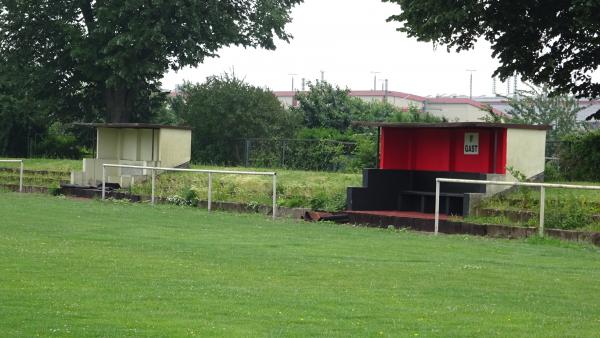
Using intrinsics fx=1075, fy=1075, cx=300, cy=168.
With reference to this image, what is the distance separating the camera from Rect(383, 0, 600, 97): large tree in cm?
1861

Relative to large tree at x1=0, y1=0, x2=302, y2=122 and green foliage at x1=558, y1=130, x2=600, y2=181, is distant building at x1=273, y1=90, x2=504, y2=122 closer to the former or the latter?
large tree at x1=0, y1=0, x2=302, y2=122

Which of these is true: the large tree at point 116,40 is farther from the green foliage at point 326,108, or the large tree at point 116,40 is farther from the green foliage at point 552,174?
the green foliage at point 552,174

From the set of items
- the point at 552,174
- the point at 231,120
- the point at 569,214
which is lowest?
the point at 569,214

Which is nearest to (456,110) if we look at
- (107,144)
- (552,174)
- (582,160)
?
(107,144)

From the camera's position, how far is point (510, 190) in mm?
26406

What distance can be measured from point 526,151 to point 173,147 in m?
15.2

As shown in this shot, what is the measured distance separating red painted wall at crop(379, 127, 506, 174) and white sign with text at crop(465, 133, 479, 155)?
115 millimetres

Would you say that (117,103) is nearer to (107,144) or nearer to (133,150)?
(107,144)

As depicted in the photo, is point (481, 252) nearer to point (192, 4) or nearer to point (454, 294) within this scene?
point (454, 294)

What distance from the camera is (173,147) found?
38.5 metres

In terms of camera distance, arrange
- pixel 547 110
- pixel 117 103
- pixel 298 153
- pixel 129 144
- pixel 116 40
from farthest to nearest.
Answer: pixel 547 110
pixel 117 103
pixel 116 40
pixel 298 153
pixel 129 144

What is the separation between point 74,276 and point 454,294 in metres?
4.95

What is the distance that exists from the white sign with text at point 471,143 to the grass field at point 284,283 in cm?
498

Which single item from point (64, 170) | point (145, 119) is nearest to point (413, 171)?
point (64, 170)
